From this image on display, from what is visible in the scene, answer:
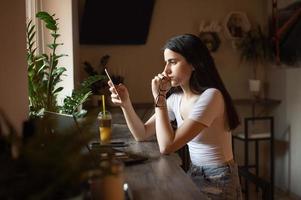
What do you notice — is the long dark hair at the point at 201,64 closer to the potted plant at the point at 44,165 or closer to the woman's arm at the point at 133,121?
the woman's arm at the point at 133,121

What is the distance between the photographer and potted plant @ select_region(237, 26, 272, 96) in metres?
4.06

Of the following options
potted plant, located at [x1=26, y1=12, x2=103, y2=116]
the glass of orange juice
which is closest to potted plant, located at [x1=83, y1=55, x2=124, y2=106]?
potted plant, located at [x1=26, y1=12, x2=103, y2=116]

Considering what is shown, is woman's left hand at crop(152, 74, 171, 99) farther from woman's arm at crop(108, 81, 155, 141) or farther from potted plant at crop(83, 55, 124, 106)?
potted plant at crop(83, 55, 124, 106)

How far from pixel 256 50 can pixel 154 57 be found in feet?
3.38

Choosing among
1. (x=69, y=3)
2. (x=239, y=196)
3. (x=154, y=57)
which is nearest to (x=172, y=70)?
(x=239, y=196)

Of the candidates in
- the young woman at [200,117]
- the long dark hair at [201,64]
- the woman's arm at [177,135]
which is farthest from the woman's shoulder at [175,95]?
the woman's arm at [177,135]

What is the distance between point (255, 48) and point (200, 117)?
258 centimetres

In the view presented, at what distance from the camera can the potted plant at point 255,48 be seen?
160 inches

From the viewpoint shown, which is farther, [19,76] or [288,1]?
[288,1]

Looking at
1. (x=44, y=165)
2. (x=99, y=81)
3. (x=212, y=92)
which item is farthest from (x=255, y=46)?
(x=44, y=165)

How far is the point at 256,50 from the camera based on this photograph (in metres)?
4.07

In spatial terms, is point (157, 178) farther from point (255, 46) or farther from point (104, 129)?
point (255, 46)

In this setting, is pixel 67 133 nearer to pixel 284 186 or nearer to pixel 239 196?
pixel 239 196

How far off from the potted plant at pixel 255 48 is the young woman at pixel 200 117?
91.3 inches
